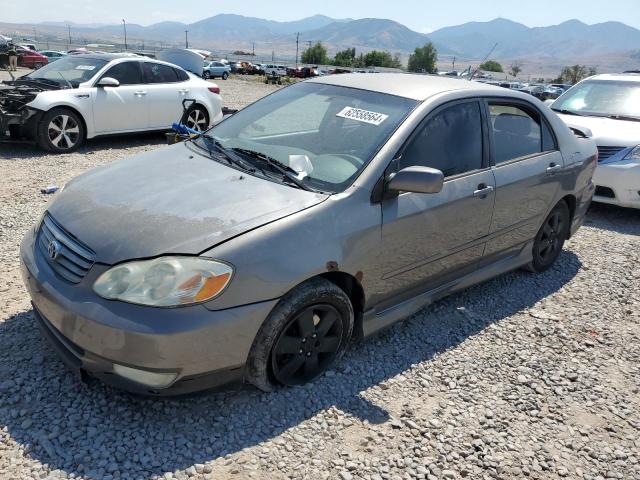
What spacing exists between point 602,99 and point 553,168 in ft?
14.9

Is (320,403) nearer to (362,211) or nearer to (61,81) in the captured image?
(362,211)

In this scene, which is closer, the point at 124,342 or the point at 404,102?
the point at 124,342

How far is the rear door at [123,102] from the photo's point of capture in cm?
840

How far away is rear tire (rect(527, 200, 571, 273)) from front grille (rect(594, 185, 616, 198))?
2.21 metres

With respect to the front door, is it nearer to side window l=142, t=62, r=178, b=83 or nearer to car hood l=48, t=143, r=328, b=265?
car hood l=48, t=143, r=328, b=265

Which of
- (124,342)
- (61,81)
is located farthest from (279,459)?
(61,81)

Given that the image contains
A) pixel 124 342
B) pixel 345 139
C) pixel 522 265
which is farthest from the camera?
pixel 522 265

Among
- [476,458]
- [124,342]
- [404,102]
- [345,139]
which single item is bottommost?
[476,458]

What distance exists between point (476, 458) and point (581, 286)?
2.71 meters

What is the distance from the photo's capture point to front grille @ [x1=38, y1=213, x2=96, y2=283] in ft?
8.30

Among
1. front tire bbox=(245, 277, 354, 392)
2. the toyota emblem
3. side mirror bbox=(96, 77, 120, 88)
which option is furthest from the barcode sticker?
side mirror bbox=(96, 77, 120, 88)

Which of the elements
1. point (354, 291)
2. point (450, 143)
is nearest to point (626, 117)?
point (450, 143)

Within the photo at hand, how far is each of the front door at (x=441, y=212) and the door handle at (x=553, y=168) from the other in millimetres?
862

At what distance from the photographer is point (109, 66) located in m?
8.63
